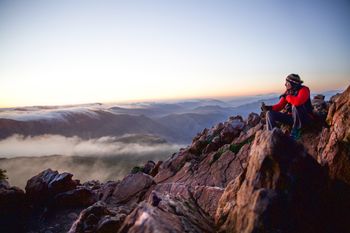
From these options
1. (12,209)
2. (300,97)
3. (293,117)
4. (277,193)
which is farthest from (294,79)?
(12,209)

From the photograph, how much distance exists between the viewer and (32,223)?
23422 millimetres

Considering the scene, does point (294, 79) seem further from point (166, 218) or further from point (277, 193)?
point (166, 218)

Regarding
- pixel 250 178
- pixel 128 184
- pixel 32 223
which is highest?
pixel 250 178

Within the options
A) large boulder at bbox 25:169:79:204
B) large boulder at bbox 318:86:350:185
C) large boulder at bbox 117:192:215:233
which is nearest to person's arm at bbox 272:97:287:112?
large boulder at bbox 318:86:350:185

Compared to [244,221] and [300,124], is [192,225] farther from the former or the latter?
[300,124]

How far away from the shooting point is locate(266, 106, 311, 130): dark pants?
47.8ft

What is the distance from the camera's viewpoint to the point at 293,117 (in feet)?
48.4

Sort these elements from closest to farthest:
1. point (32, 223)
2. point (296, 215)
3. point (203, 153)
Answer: point (296, 215)
point (32, 223)
point (203, 153)

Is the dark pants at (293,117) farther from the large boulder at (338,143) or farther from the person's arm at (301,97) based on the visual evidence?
the large boulder at (338,143)

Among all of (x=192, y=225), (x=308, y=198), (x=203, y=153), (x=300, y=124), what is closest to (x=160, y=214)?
(x=192, y=225)

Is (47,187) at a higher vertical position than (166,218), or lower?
lower

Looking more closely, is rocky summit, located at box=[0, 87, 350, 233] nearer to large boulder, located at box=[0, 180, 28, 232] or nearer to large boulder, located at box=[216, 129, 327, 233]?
large boulder, located at box=[216, 129, 327, 233]

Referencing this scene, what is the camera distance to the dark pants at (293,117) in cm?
1455

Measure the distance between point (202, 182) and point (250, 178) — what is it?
15.6 meters
